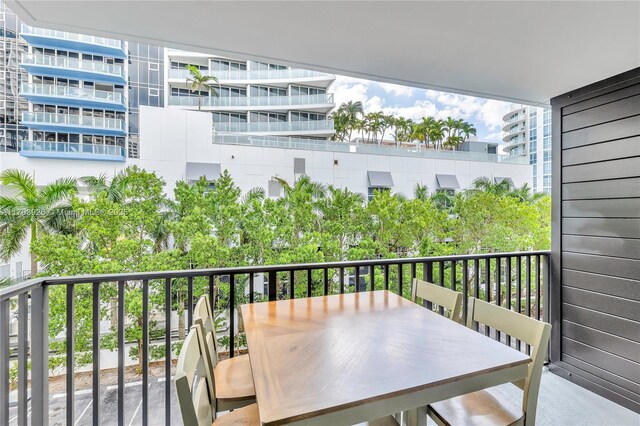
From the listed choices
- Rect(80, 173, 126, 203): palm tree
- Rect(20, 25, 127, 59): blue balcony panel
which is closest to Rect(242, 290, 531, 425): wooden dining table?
Rect(80, 173, 126, 203): palm tree

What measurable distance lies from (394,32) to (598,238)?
2.12m

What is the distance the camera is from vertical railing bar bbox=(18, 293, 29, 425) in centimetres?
143

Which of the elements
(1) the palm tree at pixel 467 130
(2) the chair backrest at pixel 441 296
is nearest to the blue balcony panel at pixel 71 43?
(2) the chair backrest at pixel 441 296

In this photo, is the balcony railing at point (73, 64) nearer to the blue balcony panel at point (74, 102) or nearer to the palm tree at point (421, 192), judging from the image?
the blue balcony panel at point (74, 102)

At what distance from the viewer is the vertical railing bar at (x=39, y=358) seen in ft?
4.97

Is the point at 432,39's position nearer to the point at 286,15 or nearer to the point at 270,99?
the point at 286,15

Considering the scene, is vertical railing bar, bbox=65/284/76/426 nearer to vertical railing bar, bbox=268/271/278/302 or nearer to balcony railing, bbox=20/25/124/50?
vertical railing bar, bbox=268/271/278/302

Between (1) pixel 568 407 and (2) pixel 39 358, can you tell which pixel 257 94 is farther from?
(1) pixel 568 407

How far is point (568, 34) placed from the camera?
1700 millimetres

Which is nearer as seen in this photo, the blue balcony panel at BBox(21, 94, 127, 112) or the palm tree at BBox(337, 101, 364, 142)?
the blue balcony panel at BBox(21, 94, 127, 112)

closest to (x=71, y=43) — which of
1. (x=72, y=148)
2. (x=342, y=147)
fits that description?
(x=72, y=148)

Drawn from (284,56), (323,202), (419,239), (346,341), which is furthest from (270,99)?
(346,341)

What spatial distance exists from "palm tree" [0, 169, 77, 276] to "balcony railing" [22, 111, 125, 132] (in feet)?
18.3

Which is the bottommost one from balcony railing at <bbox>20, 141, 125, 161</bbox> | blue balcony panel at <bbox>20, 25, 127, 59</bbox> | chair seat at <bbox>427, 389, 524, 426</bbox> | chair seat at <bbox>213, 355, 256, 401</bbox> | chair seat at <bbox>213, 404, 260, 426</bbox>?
chair seat at <bbox>427, 389, 524, 426</bbox>
